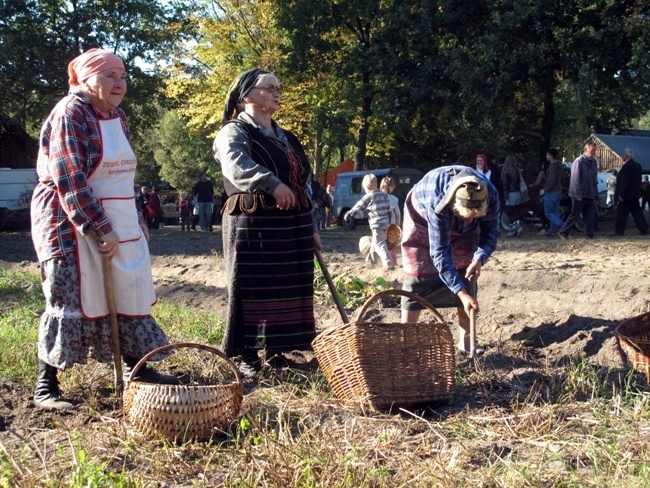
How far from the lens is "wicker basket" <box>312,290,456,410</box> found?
394cm

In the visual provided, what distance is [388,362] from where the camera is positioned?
3.98 meters

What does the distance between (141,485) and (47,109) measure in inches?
883

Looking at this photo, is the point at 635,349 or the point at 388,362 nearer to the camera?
the point at 388,362

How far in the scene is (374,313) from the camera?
22.9 ft

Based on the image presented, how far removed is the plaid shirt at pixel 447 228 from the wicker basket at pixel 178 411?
1.80 m

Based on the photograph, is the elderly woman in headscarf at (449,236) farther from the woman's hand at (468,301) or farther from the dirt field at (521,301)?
the dirt field at (521,301)

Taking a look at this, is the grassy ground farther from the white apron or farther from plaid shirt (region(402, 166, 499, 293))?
plaid shirt (region(402, 166, 499, 293))

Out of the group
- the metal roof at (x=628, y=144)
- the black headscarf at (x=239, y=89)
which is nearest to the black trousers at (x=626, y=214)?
the black headscarf at (x=239, y=89)

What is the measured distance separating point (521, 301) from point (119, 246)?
440cm

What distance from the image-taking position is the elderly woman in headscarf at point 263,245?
4781 mm

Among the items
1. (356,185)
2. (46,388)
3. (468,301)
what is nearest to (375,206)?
(468,301)

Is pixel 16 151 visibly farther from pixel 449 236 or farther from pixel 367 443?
pixel 367 443

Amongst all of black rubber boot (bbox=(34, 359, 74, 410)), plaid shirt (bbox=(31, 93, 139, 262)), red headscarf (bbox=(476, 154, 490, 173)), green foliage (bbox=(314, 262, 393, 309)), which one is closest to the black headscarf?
plaid shirt (bbox=(31, 93, 139, 262))

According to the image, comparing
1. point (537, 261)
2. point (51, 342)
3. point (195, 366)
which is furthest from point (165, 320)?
point (537, 261)
